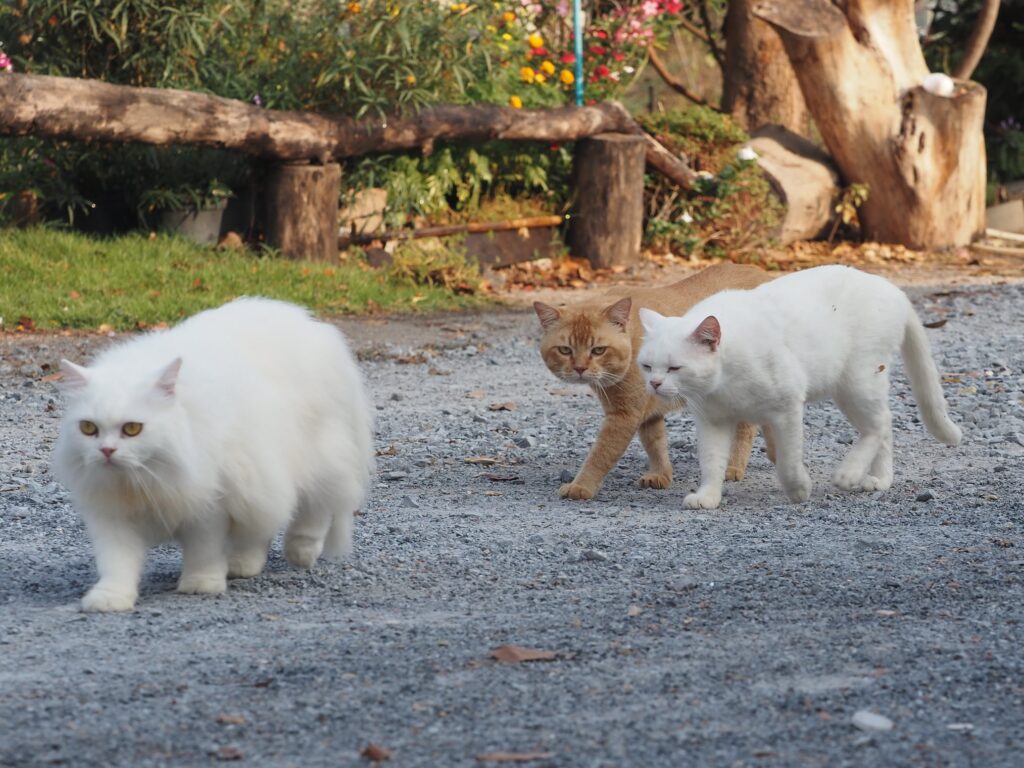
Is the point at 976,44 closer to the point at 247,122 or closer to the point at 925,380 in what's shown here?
the point at 247,122

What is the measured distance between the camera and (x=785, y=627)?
11.8ft

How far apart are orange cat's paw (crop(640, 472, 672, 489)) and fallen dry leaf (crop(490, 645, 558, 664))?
7.75 ft

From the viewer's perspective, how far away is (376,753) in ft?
8.95

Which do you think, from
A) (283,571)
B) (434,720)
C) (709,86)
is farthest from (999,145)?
(434,720)

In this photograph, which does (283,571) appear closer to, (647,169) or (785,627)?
(785,627)

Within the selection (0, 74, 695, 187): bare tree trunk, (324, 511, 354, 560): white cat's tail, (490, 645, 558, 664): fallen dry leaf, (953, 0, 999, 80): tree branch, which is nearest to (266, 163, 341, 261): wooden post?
(0, 74, 695, 187): bare tree trunk

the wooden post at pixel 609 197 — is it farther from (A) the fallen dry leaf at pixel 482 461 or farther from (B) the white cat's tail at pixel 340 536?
(B) the white cat's tail at pixel 340 536

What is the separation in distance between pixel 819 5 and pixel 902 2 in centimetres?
105

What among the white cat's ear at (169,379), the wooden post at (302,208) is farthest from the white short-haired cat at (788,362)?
the wooden post at (302,208)

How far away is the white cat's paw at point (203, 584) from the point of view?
156 inches

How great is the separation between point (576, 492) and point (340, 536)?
1.35 meters

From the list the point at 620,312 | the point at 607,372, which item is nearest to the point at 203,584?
the point at 607,372

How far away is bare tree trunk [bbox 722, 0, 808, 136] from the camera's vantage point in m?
14.3

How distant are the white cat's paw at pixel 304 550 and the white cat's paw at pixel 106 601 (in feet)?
2.07
